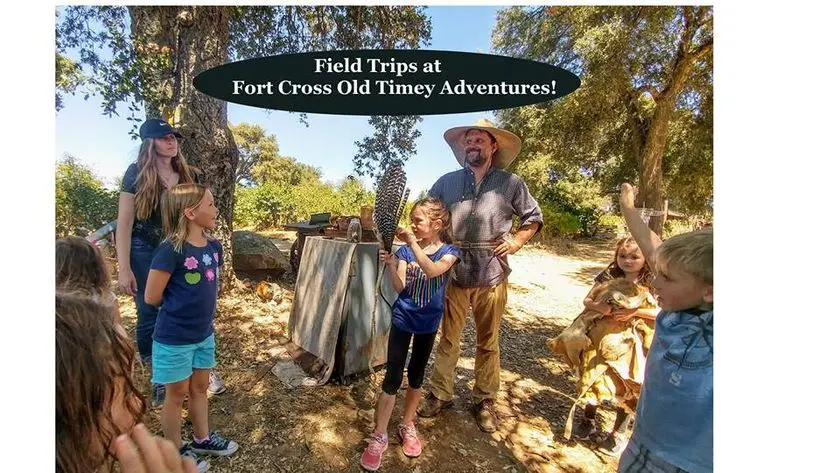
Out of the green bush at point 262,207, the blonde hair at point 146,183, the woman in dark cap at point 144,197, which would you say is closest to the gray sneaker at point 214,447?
the woman in dark cap at point 144,197

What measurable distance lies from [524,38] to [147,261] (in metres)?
1.90

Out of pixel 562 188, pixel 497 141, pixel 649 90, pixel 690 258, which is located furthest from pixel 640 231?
pixel 562 188

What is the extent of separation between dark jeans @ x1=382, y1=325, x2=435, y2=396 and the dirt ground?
0.34m

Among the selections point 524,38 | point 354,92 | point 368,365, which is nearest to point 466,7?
point 524,38

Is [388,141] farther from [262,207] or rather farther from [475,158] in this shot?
[262,207]

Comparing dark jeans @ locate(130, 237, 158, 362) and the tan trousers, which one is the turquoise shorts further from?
the tan trousers

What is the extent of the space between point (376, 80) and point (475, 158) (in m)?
0.60

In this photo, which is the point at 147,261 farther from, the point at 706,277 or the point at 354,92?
the point at 706,277

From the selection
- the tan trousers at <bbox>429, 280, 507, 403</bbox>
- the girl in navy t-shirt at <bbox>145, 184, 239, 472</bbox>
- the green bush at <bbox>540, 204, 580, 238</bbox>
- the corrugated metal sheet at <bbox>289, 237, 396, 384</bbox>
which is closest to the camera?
the girl in navy t-shirt at <bbox>145, 184, 239, 472</bbox>

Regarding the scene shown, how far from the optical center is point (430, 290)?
4.77ft

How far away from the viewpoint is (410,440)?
61.5 inches

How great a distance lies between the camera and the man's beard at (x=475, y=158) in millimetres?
1704

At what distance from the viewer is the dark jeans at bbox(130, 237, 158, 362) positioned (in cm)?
158

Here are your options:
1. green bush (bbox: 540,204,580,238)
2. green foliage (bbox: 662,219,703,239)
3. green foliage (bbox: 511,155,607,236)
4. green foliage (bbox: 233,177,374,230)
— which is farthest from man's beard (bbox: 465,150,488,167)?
green bush (bbox: 540,204,580,238)
